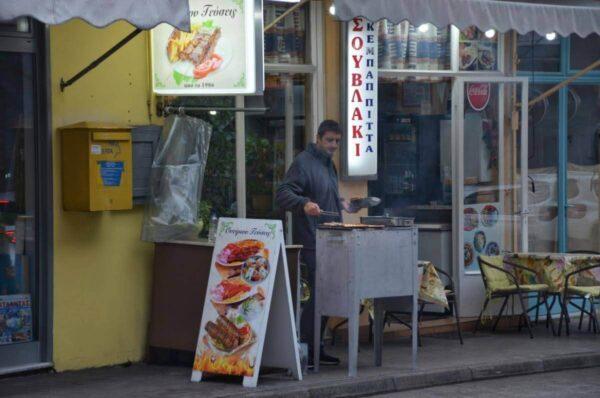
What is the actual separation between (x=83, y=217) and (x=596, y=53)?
23.6 ft

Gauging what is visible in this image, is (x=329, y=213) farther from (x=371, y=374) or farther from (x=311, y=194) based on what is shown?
(x=371, y=374)

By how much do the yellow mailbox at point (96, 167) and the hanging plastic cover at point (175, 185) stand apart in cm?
41

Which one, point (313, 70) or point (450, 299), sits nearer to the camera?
point (313, 70)

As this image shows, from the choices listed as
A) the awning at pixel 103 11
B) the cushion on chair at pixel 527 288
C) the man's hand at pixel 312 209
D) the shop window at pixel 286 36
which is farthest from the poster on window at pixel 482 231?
the awning at pixel 103 11

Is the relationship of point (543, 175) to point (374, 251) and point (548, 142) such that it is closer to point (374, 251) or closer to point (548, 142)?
point (548, 142)

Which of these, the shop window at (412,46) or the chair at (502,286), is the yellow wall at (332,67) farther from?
the chair at (502,286)

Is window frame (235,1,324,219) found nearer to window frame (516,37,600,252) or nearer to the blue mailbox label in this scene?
the blue mailbox label

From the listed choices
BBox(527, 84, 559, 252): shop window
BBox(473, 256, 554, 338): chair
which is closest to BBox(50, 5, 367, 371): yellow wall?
BBox(473, 256, 554, 338): chair

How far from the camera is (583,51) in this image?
581 inches

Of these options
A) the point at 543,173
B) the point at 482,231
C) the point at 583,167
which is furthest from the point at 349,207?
the point at 583,167

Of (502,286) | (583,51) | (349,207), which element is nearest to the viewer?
Answer: (349,207)

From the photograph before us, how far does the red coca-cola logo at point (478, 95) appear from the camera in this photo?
13164 mm

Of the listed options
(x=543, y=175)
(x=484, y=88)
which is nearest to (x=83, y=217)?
(x=484, y=88)

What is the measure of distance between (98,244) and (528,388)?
381 cm
